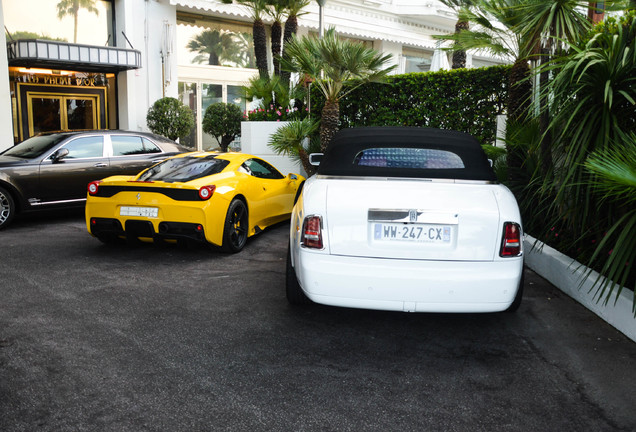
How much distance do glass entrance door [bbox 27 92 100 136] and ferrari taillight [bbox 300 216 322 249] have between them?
1520 cm

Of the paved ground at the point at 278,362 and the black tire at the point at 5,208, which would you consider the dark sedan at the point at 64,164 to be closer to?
the black tire at the point at 5,208

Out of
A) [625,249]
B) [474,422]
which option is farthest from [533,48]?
[474,422]

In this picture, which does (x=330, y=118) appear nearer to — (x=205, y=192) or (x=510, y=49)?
(x=510, y=49)

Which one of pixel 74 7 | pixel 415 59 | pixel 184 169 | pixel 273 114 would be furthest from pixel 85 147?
pixel 415 59

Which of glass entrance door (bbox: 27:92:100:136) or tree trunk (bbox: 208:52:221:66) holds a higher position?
tree trunk (bbox: 208:52:221:66)

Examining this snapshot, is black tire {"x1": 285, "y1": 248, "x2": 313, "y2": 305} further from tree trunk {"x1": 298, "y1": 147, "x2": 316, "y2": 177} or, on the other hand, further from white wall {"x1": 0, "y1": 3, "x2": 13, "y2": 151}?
white wall {"x1": 0, "y1": 3, "x2": 13, "y2": 151}

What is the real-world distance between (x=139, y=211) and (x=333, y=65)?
5.92 meters

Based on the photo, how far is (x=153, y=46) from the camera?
61.0 feet

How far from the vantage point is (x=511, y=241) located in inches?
156

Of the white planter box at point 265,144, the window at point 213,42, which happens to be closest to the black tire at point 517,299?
the white planter box at point 265,144

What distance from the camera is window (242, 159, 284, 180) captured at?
25.1 ft

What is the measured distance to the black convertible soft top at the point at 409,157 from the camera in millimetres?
4594

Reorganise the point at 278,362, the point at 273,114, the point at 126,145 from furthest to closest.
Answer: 1. the point at 273,114
2. the point at 126,145
3. the point at 278,362

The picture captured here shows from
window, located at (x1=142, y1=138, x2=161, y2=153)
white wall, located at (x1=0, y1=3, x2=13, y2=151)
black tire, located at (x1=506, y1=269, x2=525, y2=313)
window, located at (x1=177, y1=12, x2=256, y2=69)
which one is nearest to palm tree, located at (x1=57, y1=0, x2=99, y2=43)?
white wall, located at (x1=0, y1=3, x2=13, y2=151)
